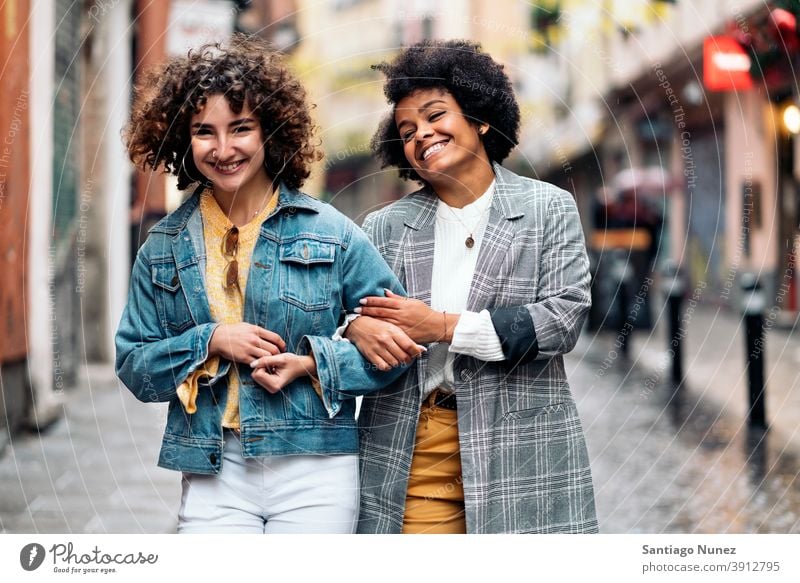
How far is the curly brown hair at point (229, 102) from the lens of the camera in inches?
94.7

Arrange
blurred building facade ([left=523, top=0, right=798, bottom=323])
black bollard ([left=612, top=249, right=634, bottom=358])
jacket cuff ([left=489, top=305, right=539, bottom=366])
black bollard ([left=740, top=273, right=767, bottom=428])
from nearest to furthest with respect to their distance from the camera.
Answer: jacket cuff ([left=489, top=305, right=539, bottom=366])
blurred building facade ([left=523, top=0, right=798, bottom=323])
black bollard ([left=740, top=273, right=767, bottom=428])
black bollard ([left=612, top=249, right=634, bottom=358])

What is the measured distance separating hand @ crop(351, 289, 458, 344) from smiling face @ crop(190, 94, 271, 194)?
0.35 meters

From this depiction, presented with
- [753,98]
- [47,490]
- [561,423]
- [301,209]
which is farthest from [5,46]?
[753,98]

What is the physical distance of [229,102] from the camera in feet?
7.86

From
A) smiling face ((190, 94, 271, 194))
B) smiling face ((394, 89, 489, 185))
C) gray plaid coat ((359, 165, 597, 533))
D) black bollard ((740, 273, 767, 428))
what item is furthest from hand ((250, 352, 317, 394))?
black bollard ((740, 273, 767, 428))

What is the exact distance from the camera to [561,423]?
2.58 meters

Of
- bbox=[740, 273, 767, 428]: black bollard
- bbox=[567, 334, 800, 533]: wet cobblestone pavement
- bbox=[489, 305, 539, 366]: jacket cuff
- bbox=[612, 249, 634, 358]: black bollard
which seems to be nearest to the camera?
bbox=[489, 305, 539, 366]: jacket cuff

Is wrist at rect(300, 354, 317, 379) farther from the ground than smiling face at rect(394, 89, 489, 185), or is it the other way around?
smiling face at rect(394, 89, 489, 185)

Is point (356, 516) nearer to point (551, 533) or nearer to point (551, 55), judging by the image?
point (551, 533)

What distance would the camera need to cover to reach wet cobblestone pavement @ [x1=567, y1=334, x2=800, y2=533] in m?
4.59

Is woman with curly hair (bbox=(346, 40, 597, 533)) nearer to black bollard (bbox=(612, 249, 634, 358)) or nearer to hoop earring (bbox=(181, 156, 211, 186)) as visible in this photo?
hoop earring (bbox=(181, 156, 211, 186))
